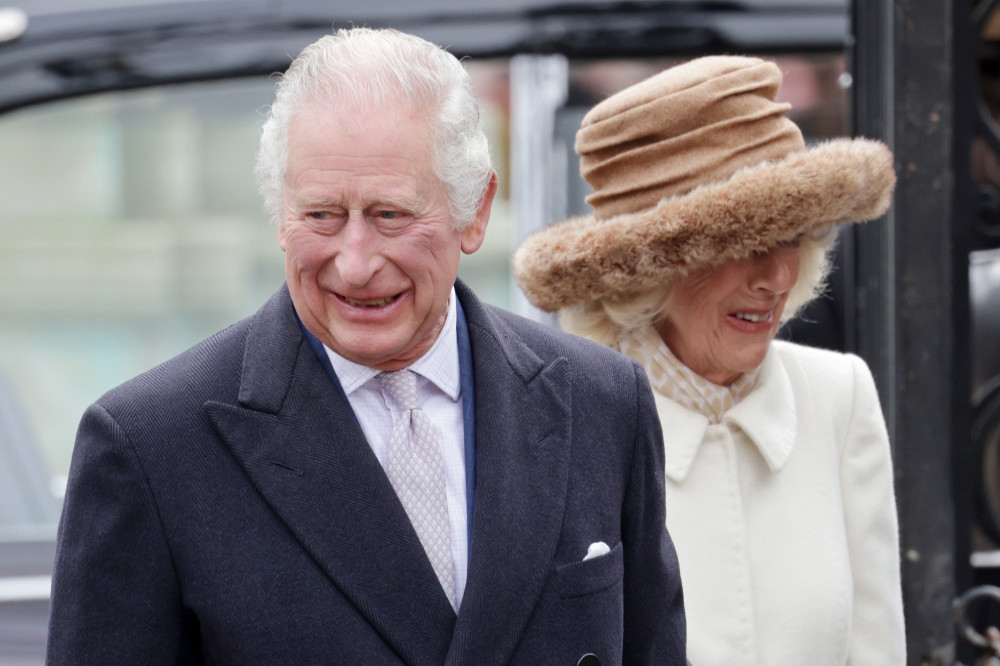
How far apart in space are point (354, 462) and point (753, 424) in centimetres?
88

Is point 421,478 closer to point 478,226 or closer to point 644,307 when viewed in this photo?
point 478,226

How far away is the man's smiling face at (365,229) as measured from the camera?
5.04 feet

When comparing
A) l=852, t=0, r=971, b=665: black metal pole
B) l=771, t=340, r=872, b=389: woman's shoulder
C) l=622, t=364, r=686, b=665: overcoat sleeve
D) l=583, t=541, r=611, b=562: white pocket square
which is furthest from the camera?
l=852, t=0, r=971, b=665: black metal pole

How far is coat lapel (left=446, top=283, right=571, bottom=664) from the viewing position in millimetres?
1601

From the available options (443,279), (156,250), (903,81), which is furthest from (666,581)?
(156,250)

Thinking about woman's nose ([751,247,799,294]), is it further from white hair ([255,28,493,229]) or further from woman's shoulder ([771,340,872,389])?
white hair ([255,28,493,229])

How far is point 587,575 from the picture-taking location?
5.58 feet

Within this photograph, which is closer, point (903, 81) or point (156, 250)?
point (903, 81)

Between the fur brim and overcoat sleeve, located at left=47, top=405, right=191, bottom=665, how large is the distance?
3.17 ft

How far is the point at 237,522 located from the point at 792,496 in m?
1.08

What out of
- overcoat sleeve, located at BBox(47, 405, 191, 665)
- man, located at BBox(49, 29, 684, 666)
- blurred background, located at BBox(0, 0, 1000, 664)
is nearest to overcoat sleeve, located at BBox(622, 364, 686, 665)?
man, located at BBox(49, 29, 684, 666)

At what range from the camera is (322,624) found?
60.2 inches

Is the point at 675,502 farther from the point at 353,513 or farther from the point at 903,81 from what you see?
the point at 903,81

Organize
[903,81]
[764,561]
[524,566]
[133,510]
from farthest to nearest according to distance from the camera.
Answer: [903,81]
[764,561]
[524,566]
[133,510]
